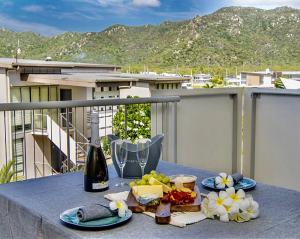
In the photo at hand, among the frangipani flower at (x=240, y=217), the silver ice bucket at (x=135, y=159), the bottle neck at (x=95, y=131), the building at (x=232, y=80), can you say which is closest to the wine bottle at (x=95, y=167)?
the bottle neck at (x=95, y=131)

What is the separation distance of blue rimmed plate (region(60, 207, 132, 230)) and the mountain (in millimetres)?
3793

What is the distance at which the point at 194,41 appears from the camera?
5.46 meters

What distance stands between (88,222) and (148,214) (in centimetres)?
17

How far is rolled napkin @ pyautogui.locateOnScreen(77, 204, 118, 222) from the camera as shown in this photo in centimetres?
106

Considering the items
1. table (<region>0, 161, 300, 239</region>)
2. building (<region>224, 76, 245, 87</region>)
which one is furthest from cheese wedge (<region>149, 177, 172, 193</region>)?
building (<region>224, 76, 245, 87</region>)

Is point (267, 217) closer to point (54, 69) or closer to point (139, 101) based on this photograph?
point (139, 101)

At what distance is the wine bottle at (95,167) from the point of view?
1.35 meters

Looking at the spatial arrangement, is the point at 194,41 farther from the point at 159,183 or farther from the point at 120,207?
the point at 120,207

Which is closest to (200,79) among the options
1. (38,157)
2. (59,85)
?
(59,85)

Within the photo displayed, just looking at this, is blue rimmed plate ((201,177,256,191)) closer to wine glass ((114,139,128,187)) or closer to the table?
the table

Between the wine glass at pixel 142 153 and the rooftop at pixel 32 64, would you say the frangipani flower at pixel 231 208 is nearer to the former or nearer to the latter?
the wine glass at pixel 142 153

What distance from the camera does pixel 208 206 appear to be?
43.4 inches

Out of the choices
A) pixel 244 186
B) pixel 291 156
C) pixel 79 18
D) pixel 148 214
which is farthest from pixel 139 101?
pixel 79 18

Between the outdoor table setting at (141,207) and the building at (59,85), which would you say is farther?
the building at (59,85)
